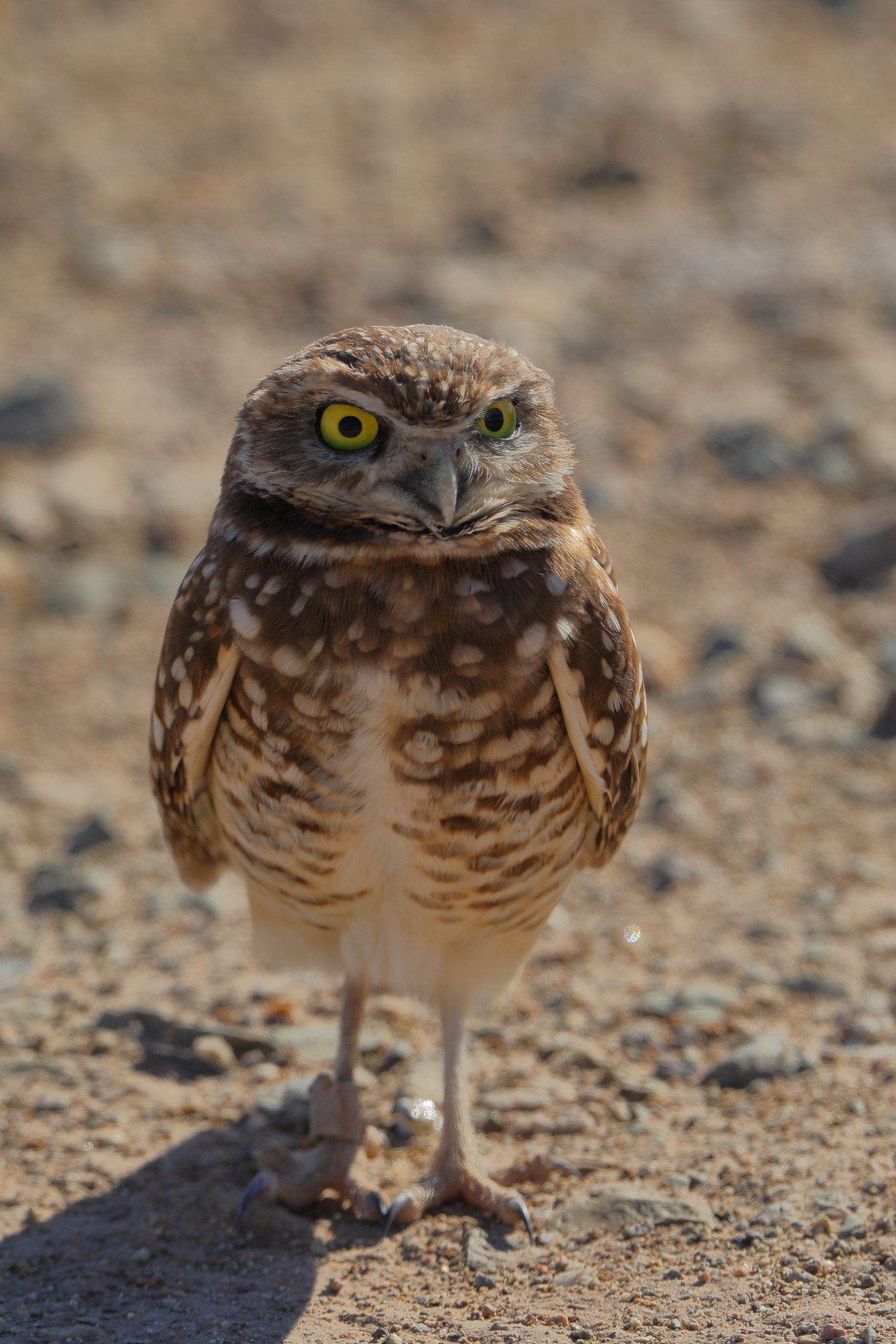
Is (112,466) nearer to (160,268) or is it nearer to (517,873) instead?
(160,268)

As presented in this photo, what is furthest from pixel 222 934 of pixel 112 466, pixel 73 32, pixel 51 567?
pixel 73 32

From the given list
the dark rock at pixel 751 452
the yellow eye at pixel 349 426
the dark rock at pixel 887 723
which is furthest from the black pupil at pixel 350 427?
the dark rock at pixel 751 452

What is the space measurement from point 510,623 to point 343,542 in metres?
0.45

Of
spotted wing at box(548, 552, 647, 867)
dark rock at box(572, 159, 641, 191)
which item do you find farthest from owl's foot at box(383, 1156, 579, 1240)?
dark rock at box(572, 159, 641, 191)

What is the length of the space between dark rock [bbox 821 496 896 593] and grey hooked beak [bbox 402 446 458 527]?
15.0 ft

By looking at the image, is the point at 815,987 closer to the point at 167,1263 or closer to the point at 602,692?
the point at 602,692

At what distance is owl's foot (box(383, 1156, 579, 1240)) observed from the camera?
14.1 ft

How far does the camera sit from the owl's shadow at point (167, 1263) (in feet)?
12.3

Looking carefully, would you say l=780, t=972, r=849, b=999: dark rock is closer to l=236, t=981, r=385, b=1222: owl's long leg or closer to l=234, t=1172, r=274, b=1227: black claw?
l=236, t=981, r=385, b=1222: owl's long leg

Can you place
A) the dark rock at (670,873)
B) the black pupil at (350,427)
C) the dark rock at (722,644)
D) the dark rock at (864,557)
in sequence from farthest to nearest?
the dark rock at (864,557) < the dark rock at (722,644) < the dark rock at (670,873) < the black pupil at (350,427)

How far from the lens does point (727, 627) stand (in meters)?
7.39

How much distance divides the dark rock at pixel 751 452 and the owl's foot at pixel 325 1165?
16.8 ft

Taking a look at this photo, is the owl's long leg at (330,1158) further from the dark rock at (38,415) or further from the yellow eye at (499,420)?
the dark rock at (38,415)

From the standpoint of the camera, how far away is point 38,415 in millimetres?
8859
